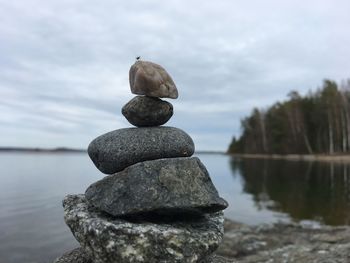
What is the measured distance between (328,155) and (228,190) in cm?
6190

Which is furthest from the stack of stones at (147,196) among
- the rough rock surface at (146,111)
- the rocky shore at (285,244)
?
the rocky shore at (285,244)

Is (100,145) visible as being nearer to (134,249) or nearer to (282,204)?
(134,249)

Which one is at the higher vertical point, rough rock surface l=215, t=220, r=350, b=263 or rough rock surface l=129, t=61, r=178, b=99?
rough rock surface l=129, t=61, r=178, b=99

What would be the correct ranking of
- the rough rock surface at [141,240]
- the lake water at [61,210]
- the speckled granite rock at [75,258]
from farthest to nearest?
the lake water at [61,210], the speckled granite rock at [75,258], the rough rock surface at [141,240]

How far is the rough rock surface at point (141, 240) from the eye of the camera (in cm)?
608

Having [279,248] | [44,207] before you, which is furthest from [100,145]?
[44,207]

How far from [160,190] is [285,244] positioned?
13.7 metres

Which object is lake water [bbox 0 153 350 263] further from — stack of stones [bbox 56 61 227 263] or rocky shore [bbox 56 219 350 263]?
stack of stones [bbox 56 61 227 263]

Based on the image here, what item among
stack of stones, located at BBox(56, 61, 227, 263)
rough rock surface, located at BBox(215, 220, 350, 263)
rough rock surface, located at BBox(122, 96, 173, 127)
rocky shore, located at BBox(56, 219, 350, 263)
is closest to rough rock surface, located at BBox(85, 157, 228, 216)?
stack of stones, located at BBox(56, 61, 227, 263)

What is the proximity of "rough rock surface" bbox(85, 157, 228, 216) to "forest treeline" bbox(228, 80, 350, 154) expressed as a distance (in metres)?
93.6

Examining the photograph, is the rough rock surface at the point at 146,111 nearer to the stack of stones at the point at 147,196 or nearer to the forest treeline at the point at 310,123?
the stack of stones at the point at 147,196

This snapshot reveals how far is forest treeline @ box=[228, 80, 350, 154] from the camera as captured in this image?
9744 centimetres

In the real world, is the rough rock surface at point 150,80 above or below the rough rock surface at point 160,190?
above

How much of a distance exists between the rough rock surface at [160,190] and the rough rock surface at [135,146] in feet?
1.40
